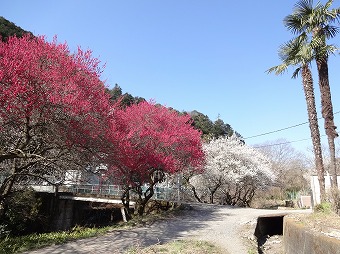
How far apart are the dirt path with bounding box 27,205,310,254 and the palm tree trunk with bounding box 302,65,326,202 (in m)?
3.63

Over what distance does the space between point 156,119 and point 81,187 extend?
14079 mm

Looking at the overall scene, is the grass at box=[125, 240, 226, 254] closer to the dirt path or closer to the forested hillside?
the dirt path

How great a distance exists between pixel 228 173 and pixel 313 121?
13268 mm

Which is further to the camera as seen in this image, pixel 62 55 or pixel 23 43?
pixel 62 55

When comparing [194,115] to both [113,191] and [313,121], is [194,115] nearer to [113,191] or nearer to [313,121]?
[113,191]

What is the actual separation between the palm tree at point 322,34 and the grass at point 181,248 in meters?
6.29

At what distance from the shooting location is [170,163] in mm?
13969

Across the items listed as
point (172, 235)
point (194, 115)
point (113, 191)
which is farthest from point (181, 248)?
point (194, 115)

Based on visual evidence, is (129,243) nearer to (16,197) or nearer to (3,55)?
(3,55)

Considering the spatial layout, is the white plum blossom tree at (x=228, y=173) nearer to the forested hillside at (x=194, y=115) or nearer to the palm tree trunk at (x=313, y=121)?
the forested hillside at (x=194, y=115)

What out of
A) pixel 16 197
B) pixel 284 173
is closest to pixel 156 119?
pixel 16 197

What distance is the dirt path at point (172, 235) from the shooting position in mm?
8336

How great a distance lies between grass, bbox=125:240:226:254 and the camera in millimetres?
7938

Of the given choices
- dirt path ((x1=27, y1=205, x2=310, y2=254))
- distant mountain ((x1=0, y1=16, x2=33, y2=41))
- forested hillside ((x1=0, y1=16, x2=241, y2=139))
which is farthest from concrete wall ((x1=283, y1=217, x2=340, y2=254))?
distant mountain ((x1=0, y1=16, x2=33, y2=41))
